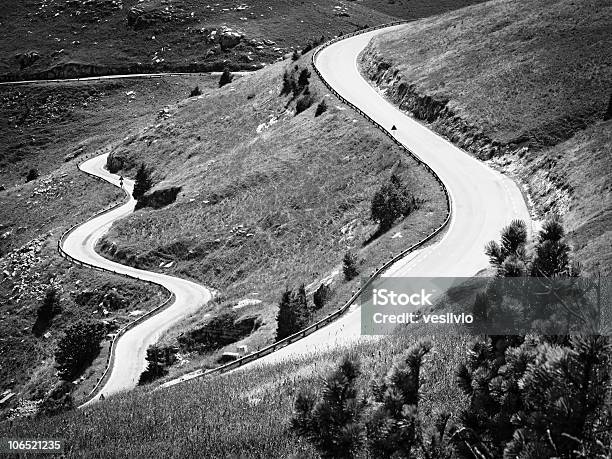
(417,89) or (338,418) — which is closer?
(338,418)

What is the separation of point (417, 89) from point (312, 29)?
7461cm

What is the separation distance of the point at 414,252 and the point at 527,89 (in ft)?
90.7

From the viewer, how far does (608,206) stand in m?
31.7

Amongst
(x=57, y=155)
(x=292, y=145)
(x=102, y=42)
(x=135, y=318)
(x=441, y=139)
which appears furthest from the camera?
(x=102, y=42)

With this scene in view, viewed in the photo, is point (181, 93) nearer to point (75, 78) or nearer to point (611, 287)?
point (75, 78)

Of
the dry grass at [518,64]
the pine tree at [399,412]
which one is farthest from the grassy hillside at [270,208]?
the pine tree at [399,412]

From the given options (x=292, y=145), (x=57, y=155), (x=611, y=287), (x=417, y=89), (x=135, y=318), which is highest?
(x=611, y=287)

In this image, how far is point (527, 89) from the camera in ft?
189

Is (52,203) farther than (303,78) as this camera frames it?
Yes

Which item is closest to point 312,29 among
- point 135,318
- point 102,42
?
point 102,42

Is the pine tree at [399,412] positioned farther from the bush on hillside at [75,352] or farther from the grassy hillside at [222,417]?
the bush on hillside at [75,352]

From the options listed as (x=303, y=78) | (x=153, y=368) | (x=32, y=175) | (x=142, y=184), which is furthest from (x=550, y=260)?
(x=32, y=175)

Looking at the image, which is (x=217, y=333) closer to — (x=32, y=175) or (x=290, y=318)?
(x=290, y=318)

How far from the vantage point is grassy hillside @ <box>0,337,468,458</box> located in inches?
474
